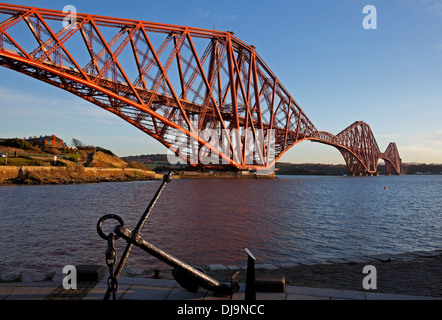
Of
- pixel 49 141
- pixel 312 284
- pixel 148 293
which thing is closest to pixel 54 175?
pixel 49 141

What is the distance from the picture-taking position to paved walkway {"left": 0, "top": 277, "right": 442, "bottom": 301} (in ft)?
16.6

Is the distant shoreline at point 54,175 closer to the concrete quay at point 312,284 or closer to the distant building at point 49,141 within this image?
the distant building at point 49,141

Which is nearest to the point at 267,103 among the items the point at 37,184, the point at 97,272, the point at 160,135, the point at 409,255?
the point at 160,135

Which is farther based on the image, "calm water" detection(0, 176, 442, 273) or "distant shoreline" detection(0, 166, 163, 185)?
"distant shoreline" detection(0, 166, 163, 185)

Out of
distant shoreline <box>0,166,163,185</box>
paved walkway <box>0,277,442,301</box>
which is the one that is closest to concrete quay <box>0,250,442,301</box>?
paved walkway <box>0,277,442,301</box>

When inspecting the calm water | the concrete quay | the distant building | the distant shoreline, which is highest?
the distant building

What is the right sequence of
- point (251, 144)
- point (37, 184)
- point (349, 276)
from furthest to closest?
point (251, 144)
point (37, 184)
point (349, 276)

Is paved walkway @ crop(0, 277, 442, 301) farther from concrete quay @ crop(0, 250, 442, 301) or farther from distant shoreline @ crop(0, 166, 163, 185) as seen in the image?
distant shoreline @ crop(0, 166, 163, 185)

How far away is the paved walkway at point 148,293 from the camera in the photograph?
16.6 feet

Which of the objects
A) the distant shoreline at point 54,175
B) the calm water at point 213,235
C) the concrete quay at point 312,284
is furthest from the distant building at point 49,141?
the concrete quay at point 312,284

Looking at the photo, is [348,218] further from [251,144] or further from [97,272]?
[251,144]

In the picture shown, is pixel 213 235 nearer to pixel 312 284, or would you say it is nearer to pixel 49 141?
pixel 312 284
